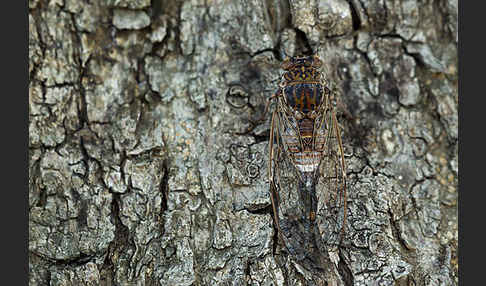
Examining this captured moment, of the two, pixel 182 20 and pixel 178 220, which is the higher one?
pixel 182 20

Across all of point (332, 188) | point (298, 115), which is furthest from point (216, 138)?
point (332, 188)

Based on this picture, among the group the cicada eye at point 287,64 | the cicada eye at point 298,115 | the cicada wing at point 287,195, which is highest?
the cicada eye at point 287,64

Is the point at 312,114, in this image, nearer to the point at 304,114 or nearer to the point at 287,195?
the point at 304,114

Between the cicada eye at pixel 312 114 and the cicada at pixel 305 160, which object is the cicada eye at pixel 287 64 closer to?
the cicada at pixel 305 160

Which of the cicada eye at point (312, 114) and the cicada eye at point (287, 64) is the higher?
the cicada eye at point (287, 64)

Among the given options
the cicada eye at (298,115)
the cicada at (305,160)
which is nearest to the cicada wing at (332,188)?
the cicada at (305,160)

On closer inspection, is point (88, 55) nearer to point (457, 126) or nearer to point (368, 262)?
point (368, 262)

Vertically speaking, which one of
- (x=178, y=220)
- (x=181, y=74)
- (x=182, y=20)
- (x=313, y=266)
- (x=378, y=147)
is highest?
(x=182, y=20)

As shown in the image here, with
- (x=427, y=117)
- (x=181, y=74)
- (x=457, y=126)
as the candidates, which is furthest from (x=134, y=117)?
(x=457, y=126)
